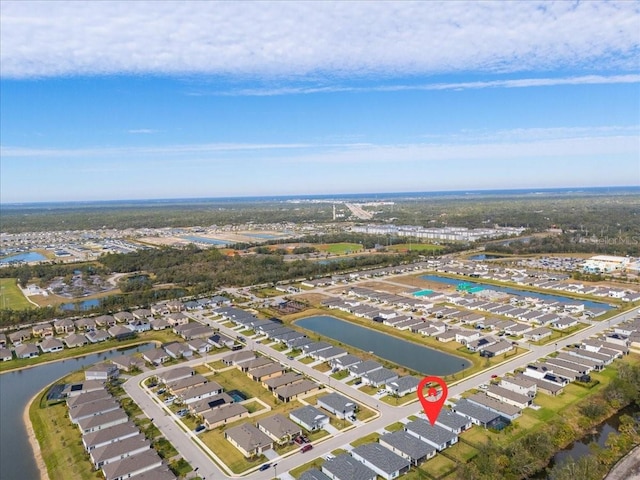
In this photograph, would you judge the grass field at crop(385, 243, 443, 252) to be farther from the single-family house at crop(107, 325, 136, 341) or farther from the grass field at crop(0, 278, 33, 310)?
the grass field at crop(0, 278, 33, 310)

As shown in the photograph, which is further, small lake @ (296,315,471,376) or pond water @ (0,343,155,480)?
small lake @ (296,315,471,376)

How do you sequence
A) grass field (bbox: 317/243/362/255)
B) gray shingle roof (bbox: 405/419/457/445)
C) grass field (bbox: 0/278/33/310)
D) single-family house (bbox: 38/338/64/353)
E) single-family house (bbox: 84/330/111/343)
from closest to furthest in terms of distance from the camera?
1. gray shingle roof (bbox: 405/419/457/445)
2. single-family house (bbox: 38/338/64/353)
3. single-family house (bbox: 84/330/111/343)
4. grass field (bbox: 0/278/33/310)
5. grass field (bbox: 317/243/362/255)

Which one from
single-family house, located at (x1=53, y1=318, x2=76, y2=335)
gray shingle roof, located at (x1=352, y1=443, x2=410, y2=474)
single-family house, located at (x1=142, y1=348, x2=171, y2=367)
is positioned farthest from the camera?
single-family house, located at (x1=53, y1=318, x2=76, y2=335)

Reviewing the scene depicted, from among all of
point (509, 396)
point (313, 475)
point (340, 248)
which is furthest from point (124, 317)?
point (340, 248)

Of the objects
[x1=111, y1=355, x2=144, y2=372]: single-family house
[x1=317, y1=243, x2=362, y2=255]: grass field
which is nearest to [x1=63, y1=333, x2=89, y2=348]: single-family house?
[x1=111, y1=355, x2=144, y2=372]: single-family house

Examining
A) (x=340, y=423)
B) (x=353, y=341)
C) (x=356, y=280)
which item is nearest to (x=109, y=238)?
(x=356, y=280)

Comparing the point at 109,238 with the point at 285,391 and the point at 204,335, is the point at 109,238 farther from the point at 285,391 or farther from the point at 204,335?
Answer: the point at 285,391
